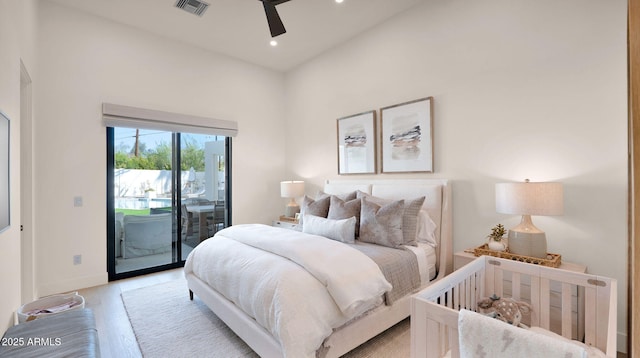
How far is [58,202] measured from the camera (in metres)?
3.24

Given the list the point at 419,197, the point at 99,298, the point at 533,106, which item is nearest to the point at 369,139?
the point at 419,197

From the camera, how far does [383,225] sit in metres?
2.63

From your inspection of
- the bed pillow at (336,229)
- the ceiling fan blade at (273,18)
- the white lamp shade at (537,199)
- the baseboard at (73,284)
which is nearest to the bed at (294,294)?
the bed pillow at (336,229)

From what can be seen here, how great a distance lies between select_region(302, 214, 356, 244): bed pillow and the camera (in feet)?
8.78

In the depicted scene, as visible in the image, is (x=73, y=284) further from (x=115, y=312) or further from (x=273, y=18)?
(x=273, y=18)

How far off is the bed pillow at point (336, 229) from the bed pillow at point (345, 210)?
0.49ft

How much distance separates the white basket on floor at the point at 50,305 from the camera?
2.09m

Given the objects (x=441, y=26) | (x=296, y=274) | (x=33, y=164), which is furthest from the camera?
(x=441, y=26)

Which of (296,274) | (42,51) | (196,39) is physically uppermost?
(196,39)

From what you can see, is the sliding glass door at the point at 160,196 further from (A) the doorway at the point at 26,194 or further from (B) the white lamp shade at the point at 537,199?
(B) the white lamp shade at the point at 537,199

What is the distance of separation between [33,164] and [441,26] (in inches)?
174

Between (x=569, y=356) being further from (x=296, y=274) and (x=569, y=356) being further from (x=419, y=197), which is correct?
(x=419, y=197)

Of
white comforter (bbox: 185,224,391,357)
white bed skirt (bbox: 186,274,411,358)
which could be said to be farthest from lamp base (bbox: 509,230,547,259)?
white comforter (bbox: 185,224,391,357)

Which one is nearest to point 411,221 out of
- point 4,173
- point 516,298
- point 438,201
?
point 438,201
